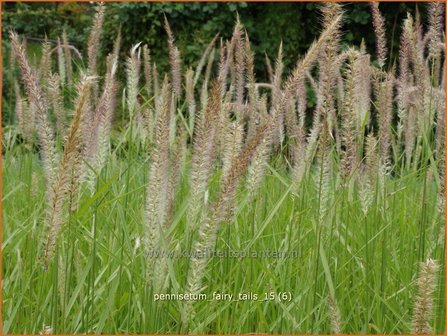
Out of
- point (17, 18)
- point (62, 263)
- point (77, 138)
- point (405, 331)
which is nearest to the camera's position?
point (77, 138)

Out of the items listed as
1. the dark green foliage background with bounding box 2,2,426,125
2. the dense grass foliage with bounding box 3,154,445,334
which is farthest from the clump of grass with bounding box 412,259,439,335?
the dark green foliage background with bounding box 2,2,426,125

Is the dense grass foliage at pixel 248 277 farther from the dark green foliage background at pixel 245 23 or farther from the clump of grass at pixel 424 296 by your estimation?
the dark green foliage background at pixel 245 23

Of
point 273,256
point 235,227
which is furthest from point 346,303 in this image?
point 235,227

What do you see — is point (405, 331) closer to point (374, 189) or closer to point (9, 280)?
point (374, 189)

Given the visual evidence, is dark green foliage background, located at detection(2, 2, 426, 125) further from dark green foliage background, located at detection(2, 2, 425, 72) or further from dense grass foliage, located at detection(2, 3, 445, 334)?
dense grass foliage, located at detection(2, 3, 445, 334)

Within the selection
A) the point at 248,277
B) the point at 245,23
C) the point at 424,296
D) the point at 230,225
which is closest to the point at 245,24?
the point at 245,23

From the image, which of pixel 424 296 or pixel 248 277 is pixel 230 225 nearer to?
pixel 248 277

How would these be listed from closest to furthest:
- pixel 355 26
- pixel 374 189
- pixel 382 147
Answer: pixel 382 147 < pixel 374 189 < pixel 355 26

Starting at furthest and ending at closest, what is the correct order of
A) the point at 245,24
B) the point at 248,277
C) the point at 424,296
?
the point at 245,24 < the point at 248,277 < the point at 424,296

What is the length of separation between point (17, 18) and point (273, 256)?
253 inches

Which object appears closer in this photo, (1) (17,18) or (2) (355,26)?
(2) (355,26)

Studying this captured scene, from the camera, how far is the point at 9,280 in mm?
1916

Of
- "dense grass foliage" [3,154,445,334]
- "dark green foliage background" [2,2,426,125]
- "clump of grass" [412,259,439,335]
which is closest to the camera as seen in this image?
"clump of grass" [412,259,439,335]

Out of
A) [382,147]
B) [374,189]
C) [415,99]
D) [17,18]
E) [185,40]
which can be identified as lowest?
[374,189]
